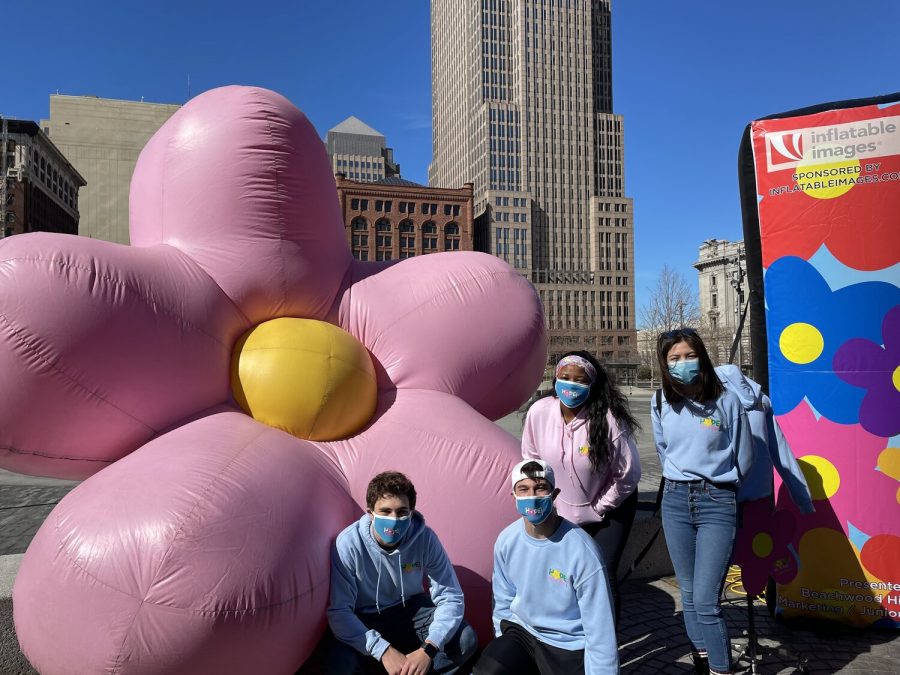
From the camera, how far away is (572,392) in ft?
11.1

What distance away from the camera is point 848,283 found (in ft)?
13.4

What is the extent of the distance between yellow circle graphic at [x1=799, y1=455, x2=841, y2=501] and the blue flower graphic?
297mm

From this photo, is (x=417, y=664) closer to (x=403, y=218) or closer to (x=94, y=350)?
(x=94, y=350)

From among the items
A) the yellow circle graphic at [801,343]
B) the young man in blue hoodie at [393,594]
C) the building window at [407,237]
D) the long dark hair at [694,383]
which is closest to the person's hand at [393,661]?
the young man in blue hoodie at [393,594]

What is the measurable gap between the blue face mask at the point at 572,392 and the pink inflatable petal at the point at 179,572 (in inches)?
55.6

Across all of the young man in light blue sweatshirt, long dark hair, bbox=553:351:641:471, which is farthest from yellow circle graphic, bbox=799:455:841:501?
the young man in light blue sweatshirt

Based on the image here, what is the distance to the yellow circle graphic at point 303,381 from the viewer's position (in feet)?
11.3

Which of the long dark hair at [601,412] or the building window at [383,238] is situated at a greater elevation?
the building window at [383,238]

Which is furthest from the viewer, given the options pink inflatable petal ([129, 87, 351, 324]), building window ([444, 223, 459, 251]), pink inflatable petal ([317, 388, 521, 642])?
building window ([444, 223, 459, 251])

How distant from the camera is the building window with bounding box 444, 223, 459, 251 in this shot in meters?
87.5

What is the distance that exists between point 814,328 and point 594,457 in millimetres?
1962

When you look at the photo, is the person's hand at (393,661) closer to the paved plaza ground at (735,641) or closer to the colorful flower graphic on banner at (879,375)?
the paved plaza ground at (735,641)

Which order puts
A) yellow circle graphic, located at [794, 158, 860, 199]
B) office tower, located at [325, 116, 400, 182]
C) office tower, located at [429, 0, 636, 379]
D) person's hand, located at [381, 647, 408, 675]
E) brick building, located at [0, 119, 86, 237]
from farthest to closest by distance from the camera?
1. office tower, located at [325, 116, 400, 182]
2. office tower, located at [429, 0, 636, 379]
3. brick building, located at [0, 119, 86, 237]
4. yellow circle graphic, located at [794, 158, 860, 199]
5. person's hand, located at [381, 647, 408, 675]

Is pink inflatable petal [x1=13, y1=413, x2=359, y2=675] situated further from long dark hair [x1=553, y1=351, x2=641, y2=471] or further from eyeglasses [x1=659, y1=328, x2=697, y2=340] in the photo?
eyeglasses [x1=659, y1=328, x2=697, y2=340]
